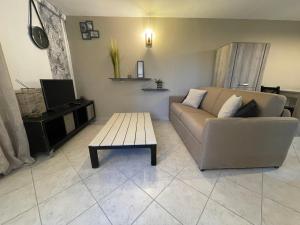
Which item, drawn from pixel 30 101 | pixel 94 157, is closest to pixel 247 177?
pixel 94 157

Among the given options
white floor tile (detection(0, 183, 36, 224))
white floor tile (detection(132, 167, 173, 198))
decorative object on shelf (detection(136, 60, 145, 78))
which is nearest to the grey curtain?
white floor tile (detection(0, 183, 36, 224))

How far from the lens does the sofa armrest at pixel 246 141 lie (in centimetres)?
136

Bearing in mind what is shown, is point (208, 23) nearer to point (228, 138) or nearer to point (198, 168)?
point (228, 138)

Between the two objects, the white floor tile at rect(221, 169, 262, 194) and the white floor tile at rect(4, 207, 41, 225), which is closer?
the white floor tile at rect(4, 207, 41, 225)

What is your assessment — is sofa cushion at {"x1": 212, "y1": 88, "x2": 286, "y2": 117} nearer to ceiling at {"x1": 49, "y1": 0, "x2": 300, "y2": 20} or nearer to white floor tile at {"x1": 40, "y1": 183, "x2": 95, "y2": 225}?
ceiling at {"x1": 49, "y1": 0, "x2": 300, "y2": 20}

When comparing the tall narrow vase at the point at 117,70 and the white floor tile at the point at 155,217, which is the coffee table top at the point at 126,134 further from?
the tall narrow vase at the point at 117,70

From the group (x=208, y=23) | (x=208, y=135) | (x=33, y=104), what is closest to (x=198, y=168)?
(x=208, y=135)

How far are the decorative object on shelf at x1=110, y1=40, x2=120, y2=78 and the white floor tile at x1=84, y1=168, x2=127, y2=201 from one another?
218 cm

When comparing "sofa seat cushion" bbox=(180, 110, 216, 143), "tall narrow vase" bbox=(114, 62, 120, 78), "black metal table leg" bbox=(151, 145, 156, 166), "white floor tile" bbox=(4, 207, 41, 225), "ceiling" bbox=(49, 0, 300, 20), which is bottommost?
"white floor tile" bbox=(4, 207, 41, 225)

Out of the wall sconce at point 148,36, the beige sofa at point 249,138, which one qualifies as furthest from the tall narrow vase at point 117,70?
the beige sofa at point 249,138

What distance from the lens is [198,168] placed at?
161 centimetres

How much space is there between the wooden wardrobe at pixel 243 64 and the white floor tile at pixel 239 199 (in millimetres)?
2045

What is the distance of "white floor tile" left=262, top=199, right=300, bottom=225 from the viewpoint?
3.32 feet

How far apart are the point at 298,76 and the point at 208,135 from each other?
3.65 metres
